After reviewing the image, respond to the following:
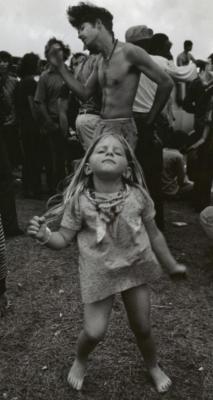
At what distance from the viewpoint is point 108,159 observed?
92.5 inches

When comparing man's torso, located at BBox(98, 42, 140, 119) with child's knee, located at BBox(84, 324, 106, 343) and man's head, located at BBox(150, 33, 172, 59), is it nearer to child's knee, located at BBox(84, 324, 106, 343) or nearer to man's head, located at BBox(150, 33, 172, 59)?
man's head, located at BBox(150, 33, 172, 59)

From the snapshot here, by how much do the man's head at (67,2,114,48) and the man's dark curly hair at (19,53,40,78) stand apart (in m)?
2.90

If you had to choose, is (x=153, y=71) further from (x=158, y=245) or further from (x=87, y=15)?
(x=158, y=245)

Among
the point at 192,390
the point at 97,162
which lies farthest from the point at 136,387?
the point at 97,162

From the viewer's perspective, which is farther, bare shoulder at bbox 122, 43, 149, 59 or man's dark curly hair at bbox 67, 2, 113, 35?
man's dark curly hair at bbox 67, 2, 113, 35

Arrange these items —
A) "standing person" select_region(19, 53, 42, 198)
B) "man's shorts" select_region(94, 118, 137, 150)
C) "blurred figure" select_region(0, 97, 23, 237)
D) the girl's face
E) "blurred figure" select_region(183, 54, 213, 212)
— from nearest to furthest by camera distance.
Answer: the girl's face < "man's shorts" select_region(94, 118, 137, 150) < "blurred figure" select_region(0, 97, 23, 237) < "blurred figure" select_region(183, 54, 213, 212) < "standing person" select_region(19, 53, 42, 198)

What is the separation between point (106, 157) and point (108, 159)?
0.5 inches

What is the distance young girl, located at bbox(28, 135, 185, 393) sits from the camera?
7.73 feet

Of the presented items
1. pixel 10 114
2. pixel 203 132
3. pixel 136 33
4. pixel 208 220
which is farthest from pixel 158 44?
pixel 10 114

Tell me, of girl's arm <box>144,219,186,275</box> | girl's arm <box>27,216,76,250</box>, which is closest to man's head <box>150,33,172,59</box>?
girl's arm <box>144,219,186,275</box>

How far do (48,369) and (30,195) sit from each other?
16.0ft

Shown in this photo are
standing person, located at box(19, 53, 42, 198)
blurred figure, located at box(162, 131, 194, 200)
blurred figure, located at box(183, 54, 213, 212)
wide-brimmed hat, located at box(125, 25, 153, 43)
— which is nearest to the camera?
wide-brimmed hat, located at box(125, 25, 153, 43)

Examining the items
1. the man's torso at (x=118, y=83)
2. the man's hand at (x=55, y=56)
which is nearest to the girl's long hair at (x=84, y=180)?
the man's torso at (x=118, y=83)

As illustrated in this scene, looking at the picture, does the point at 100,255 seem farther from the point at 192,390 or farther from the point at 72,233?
the point at 192,390
